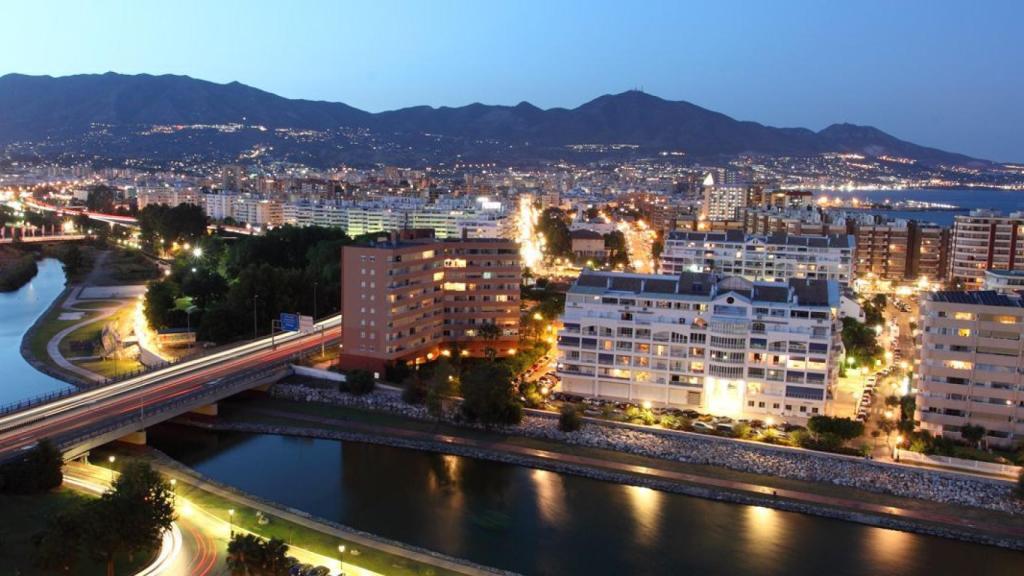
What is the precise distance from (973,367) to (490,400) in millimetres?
8032

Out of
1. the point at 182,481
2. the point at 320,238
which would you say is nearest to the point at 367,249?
the point at 182,481

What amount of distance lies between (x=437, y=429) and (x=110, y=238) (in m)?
33.9

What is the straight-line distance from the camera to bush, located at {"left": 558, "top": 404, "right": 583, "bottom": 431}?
13.4 metres

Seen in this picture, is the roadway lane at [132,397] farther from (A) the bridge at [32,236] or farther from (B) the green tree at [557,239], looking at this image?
(A) the bridge at [32,236]

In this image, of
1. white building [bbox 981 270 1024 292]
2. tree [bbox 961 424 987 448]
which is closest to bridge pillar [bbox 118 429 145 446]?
tree [bbox 961 424 987 448]

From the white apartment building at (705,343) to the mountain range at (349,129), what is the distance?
10275 centimetres

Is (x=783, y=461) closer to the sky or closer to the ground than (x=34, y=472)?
closer to the ground

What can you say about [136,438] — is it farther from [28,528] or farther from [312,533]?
[312,533]

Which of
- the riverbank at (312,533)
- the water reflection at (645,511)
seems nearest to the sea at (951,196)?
the water reflection at (645,511)

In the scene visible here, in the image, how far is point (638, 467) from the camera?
1237cm

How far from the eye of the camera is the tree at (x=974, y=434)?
12.4 m

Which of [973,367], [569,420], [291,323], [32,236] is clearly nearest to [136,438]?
[291,323]

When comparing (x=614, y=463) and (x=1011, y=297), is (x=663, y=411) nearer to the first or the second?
(x=614, y=463)

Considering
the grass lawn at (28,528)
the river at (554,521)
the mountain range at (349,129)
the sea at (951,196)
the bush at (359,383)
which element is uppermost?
the mountain range at (349,129)
